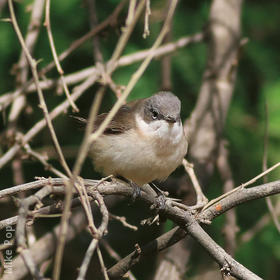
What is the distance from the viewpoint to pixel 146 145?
10.3 feet

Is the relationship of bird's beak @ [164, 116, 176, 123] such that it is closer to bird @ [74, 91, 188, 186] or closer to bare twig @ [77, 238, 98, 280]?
bird @ [74, 91, 188, 186]

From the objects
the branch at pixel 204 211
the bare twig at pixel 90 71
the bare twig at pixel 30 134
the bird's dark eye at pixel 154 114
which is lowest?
the branch at pixel 204 211

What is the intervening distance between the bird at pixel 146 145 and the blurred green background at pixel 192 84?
0.97 metres

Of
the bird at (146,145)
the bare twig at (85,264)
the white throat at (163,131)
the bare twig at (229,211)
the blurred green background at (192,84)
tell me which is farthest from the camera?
the blurred green background at (192,84)

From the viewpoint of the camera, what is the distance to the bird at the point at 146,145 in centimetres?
308

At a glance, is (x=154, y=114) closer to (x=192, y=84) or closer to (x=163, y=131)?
(x=163, y=131)

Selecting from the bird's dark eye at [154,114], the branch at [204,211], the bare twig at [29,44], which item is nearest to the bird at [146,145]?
the bird's dark eye at [154,114]

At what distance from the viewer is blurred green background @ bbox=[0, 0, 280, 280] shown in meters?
4.07

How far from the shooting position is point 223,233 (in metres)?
3.75

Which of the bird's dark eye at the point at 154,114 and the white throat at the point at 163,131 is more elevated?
the bird's dark eye at the point at 154,114

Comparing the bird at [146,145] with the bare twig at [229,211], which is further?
the bare twig at [229,211]

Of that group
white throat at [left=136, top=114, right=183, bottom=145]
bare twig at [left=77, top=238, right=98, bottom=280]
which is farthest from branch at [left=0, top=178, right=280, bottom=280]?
white throat at [left=136, top=114, right=183, bottom=145]

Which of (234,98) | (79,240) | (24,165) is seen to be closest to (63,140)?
(24,165)

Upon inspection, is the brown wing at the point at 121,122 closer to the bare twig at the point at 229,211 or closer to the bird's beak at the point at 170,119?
the bird's beak at the point at 170,119
